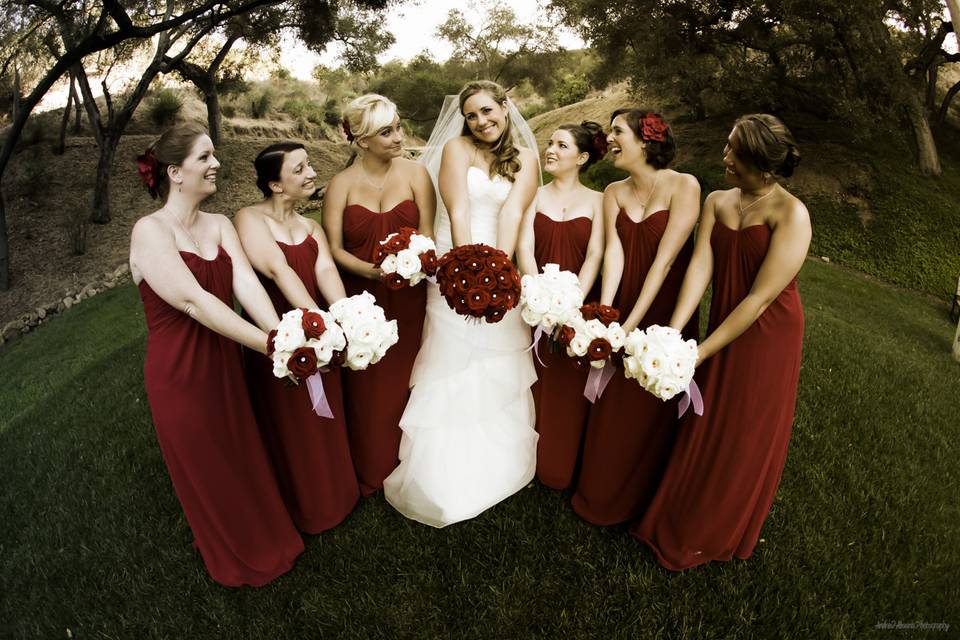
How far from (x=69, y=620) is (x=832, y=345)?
904 cm

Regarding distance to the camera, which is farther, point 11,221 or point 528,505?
point 11,221

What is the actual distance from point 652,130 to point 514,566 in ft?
10.3

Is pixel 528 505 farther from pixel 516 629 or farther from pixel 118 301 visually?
pixel 118 301

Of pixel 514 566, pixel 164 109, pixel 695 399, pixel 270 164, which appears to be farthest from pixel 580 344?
pixel 164 109

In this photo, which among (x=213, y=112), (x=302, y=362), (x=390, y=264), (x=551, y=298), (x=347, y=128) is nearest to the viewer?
(x=302, y=362)

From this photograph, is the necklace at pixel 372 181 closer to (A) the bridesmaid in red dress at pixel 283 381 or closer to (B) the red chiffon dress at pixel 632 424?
(A) the bridesmaid in red dress at pixel 283 381

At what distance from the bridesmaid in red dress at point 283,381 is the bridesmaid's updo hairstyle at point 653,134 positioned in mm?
2242

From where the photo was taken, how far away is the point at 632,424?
3844 millimetres

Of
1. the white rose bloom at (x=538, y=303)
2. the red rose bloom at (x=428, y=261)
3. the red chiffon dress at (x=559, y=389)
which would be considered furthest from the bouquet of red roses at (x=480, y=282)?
the red chiffon dress at (x=559, y=389)

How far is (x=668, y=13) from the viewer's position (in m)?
15.3

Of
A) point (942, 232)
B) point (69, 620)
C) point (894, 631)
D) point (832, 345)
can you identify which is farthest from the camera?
point (942, 232)

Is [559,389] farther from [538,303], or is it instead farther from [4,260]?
[4,260]

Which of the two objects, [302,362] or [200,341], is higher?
[302,362]

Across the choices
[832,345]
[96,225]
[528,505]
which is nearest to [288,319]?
[528,505]
